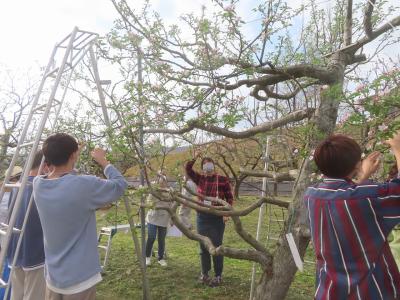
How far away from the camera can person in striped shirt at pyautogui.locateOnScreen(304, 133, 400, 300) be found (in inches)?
63.7

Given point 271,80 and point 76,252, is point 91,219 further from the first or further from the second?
point 271,80

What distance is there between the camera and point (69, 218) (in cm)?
232

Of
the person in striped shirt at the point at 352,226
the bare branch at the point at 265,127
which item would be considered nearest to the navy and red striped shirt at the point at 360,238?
the person in striped shirt at the point at 352,226

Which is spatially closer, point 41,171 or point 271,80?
point 41,171

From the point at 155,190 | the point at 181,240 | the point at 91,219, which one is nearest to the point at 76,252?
the point at 91,219

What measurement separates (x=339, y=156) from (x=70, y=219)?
1.56 m

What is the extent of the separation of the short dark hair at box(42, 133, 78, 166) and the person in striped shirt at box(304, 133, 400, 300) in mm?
1480

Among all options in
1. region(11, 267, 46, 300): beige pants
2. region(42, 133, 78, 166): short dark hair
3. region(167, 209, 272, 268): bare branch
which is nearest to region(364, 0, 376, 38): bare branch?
region(167, 209, 272, 268): bare branch

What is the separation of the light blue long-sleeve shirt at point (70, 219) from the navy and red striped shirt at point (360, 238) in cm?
129

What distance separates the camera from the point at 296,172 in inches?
135

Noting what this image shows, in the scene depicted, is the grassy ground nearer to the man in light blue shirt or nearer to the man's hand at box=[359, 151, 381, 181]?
the man in light blue shirt

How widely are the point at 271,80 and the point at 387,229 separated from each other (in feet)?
6.53

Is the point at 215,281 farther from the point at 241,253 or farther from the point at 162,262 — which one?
the point at 241,253

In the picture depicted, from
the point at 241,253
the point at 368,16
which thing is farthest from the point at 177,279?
the point at 368,16
